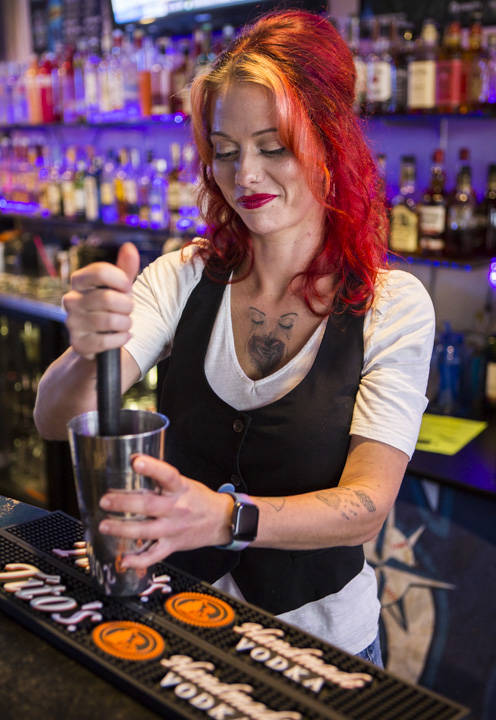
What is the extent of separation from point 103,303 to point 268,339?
57cm

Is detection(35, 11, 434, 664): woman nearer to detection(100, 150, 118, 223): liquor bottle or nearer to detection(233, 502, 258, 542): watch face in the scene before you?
detection(233, 502, 258, 542): watch face

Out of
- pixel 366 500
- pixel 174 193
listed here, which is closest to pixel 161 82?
pixel 174 193

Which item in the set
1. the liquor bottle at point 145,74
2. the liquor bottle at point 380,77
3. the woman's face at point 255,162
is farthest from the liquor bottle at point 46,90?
the woman's face at point 255,162

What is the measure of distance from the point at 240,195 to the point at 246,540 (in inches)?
23.7

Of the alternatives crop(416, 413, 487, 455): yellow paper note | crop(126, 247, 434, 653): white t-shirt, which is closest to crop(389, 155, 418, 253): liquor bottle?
crop(416, 413, 487, 455): yellow paper note

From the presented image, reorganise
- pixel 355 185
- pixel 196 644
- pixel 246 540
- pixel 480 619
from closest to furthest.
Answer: pixel 196 644
pixel 246 540
pixel 355 185
pixel 480 619

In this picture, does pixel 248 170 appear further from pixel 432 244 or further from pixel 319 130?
pixel 432 244

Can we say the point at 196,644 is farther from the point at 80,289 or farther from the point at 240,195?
the point at 240,195

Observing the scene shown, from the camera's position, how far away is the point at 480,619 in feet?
6.76

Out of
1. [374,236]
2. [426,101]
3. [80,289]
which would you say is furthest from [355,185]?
[426,101]

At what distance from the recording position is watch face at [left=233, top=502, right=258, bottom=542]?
88cm

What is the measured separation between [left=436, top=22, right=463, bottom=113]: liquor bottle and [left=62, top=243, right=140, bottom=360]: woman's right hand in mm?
1807

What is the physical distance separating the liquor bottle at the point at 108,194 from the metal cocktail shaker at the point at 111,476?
2.98 meters

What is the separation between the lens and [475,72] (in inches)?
92.4
